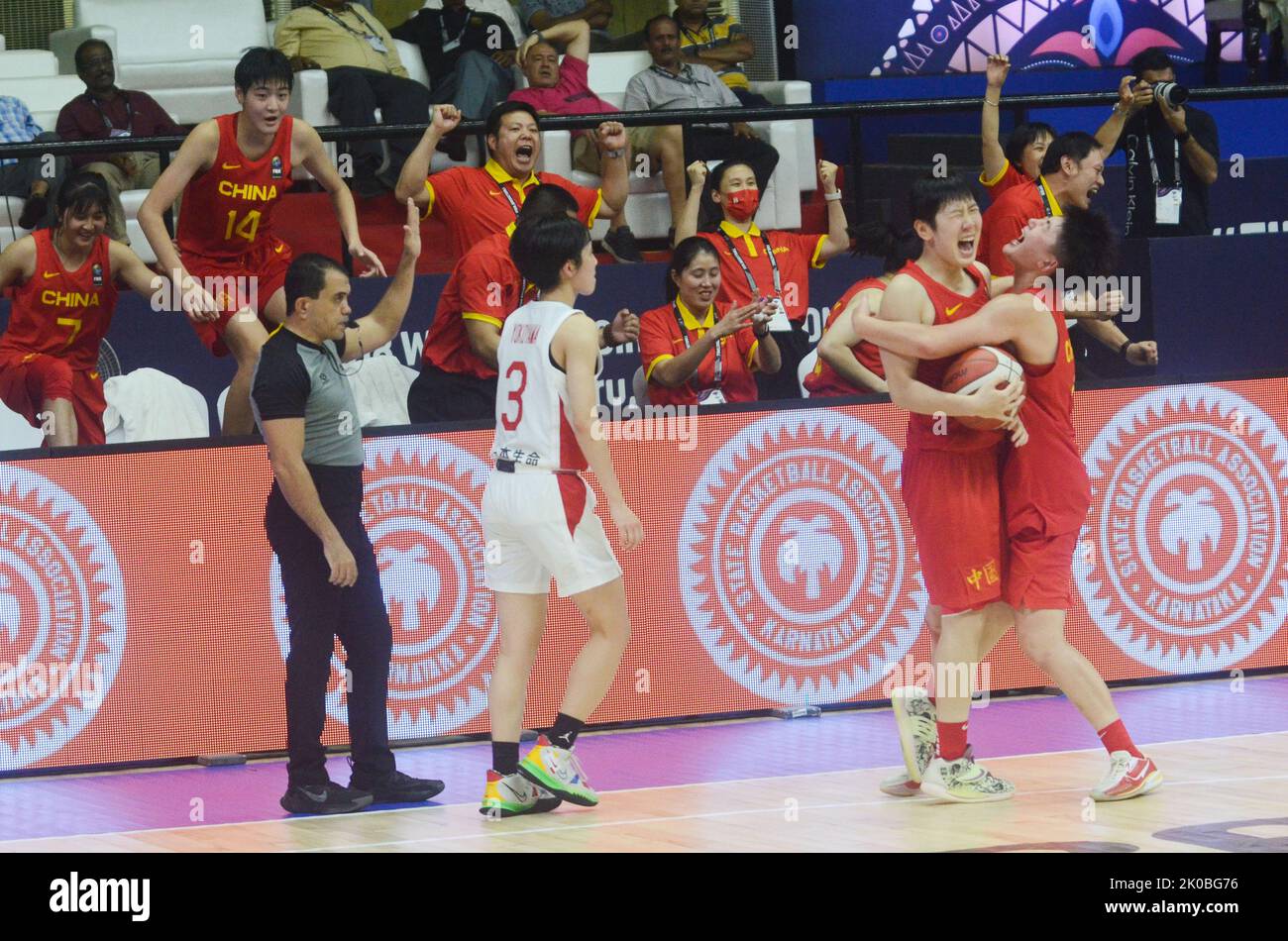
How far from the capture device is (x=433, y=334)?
9008mm

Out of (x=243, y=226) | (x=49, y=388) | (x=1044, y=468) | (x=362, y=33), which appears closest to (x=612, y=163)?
(x=243, y=226)

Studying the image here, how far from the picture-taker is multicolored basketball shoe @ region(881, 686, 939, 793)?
270 inches

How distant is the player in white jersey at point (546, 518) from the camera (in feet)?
22.2

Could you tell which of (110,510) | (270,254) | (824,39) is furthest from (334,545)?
(824,39)

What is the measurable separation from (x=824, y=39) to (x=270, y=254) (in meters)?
7.01

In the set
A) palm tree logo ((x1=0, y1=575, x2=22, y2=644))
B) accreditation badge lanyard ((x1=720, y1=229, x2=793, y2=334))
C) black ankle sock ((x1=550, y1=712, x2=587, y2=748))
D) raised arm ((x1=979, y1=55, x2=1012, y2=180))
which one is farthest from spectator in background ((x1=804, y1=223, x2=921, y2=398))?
palm tree logo ((x1=0, y1=575, x2=22, y2=644))

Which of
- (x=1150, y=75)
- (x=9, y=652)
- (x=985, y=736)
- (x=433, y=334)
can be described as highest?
(x=1150, y=75)

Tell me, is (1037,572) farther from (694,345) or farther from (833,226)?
(833,226)

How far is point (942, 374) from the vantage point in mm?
6719

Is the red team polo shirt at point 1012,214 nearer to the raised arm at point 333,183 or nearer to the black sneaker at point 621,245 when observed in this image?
the black sneaker at point 621,245

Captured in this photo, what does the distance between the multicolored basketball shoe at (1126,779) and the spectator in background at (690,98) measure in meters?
5.71

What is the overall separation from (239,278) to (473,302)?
1.00 meters

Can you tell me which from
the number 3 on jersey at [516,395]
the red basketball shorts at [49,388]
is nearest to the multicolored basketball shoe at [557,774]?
the number 3 on jersey at [516,395]
